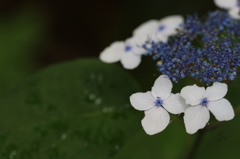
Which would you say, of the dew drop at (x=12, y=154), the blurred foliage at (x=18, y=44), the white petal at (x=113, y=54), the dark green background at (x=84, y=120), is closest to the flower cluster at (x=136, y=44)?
the white petal at (x=113, y=54)

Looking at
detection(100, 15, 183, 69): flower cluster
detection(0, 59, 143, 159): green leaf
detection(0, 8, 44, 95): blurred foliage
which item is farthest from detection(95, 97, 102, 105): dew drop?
detection(0, 8, 44, 95): blurred foliage

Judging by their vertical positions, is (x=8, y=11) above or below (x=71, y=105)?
below

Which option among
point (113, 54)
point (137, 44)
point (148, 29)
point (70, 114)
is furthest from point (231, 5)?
point (70, 114)

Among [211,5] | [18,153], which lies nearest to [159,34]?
[18,153]

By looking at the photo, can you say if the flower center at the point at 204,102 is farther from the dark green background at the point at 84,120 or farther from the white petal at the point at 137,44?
the white petal at the point at 137,44

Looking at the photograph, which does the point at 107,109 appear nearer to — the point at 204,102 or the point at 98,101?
the point at 98,101

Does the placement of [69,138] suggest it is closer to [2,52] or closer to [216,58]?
[216,58]
